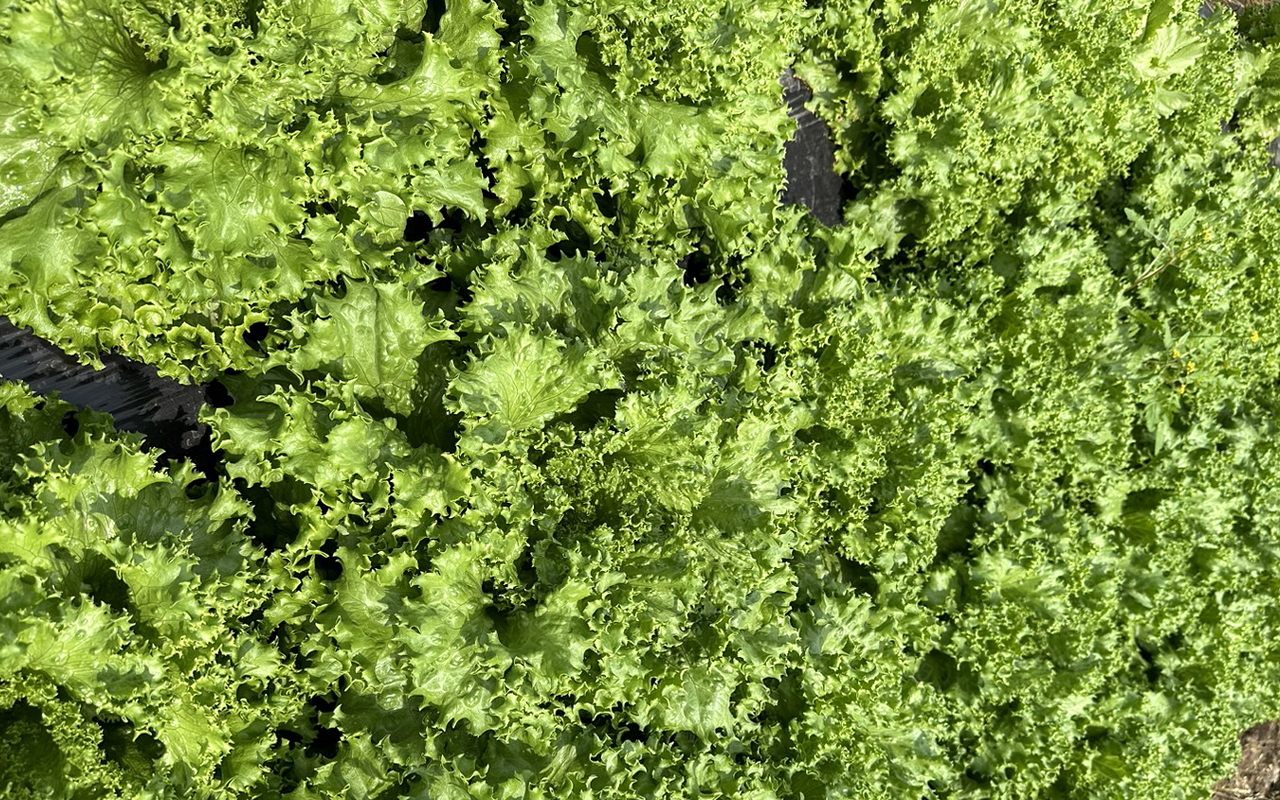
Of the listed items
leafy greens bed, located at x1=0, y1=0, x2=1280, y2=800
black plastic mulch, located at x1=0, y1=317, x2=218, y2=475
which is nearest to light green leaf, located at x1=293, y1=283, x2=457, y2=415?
leafy greens bed, located at x1=0, y1=0, x2=1280, y2=800

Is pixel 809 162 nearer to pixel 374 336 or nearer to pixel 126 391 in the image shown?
pixel 374 336

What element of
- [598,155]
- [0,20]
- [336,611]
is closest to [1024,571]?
[598,155]

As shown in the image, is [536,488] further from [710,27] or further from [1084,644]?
[1084,644]

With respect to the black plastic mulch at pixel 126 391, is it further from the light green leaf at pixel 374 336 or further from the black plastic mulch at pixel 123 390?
the light green leaf at pixel 374 336

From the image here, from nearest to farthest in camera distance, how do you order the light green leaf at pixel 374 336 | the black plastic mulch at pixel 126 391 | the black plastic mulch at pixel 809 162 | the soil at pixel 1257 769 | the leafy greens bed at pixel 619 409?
the leafy greens bed at pixel 619 409 < the light green leaf at pixel 374 336 < the black plastic mulch at pixel 126 391 < the black plastic mulch at pixel 809 162 < the soil at pixel 1257 769

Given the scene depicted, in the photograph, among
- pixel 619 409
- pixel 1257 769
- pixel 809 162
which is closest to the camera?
pixel 619 409

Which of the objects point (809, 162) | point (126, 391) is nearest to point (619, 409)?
point (126, 391)

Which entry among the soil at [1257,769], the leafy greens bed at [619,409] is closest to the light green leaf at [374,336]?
the leafy greens bed at [619,409]

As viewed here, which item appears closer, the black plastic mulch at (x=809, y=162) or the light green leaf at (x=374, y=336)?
the light green leaf at (x=374, y=336)

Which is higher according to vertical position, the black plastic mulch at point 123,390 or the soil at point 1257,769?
Answer: the black plastic mulch at point 123,390
